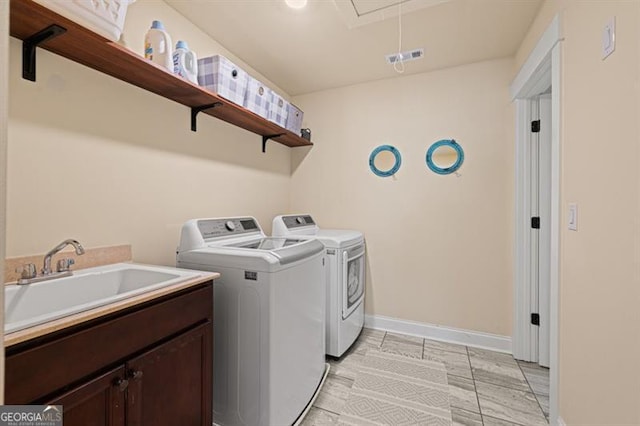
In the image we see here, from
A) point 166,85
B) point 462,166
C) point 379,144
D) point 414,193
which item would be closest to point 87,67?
point 166,85

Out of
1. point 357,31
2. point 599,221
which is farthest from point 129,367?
point 357,31

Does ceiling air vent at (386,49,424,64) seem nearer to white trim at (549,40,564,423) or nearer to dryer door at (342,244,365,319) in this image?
white trim at (549,40,564,423)

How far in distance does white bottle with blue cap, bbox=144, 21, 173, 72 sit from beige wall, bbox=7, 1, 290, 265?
17cm

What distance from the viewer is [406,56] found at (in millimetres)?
2338

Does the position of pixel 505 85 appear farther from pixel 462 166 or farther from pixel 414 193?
pixel 414 193

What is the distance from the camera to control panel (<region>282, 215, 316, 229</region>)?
243 centimetres

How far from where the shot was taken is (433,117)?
258cm

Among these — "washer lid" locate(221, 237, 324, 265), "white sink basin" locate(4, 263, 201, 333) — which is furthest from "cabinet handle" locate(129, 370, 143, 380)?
"washer lid" locate(221, 237, 324, 265)

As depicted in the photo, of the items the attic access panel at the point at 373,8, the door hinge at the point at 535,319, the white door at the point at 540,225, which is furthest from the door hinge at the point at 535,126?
the door hinge at the point at 535,319

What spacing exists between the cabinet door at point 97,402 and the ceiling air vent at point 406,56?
8.56 feet

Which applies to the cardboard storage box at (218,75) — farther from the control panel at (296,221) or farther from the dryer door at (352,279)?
the dryer door at (352,279)

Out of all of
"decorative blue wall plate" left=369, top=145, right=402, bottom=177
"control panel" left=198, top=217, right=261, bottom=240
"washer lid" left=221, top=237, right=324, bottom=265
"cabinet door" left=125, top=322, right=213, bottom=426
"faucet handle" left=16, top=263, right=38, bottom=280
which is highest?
"decorative blue wall plate" left=369, top=145, right=402, bottom=177

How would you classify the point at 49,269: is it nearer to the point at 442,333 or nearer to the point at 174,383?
the point at 174,383

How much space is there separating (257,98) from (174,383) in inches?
72.8
